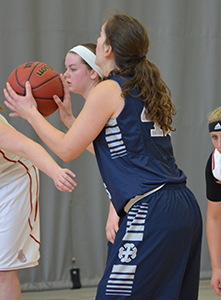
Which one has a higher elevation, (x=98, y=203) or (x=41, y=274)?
(x=98, y=203)

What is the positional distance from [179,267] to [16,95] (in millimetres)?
1102

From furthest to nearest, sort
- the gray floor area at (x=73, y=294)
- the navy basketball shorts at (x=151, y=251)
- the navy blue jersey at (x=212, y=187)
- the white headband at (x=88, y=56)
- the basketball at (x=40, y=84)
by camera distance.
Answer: the gray floor area at (x=73, y=294), the white headband at (x=88, y=56), the navy blue jersey at (x=212, y=187), the basketball at (x=40, y=84), the navy basketball shorts at (x=151, y=251)

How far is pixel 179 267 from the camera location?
159 cm

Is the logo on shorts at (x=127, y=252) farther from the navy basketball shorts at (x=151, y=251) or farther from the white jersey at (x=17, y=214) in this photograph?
the white jersey at (x=17, y=214)

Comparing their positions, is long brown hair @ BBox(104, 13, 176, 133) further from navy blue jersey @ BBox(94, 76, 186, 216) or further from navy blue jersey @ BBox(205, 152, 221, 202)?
navy blue jersey @ BBox(205, 152, 221, 202)

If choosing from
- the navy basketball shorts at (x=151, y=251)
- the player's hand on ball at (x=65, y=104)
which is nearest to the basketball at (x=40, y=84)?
the player's hand on ball at (x=65, y=104)

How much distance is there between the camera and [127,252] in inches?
60.6

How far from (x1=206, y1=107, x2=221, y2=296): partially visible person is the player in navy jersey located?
0.41m

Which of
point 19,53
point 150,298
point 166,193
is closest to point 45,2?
point 19,53

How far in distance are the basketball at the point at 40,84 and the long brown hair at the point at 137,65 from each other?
1.29ft

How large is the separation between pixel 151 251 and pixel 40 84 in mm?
1002

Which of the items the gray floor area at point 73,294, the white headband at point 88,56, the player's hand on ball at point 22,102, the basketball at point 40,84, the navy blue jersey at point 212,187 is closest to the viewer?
the player's hand on ball at point 22,102

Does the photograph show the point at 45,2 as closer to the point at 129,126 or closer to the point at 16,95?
the point at 16,95

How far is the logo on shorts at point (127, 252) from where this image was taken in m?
1.53
